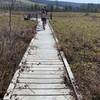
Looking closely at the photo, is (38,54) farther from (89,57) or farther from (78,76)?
(78,76)

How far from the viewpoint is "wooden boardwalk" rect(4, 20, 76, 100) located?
27.1ft

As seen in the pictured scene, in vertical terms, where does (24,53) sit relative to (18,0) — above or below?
below

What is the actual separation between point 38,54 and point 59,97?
6.88 meters

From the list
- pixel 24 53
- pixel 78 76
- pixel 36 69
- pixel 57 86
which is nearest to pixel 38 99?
pixel 57 86

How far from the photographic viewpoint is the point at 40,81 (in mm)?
9641

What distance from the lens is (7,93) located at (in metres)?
8.23

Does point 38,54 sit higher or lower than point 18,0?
lower

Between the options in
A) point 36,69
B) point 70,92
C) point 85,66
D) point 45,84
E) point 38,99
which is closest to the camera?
point 38,99

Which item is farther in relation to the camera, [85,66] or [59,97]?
[85,66]

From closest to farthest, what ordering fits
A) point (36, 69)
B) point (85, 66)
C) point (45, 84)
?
1. point (45, 84)
2. point (36, 69)
3. point (85, 66)

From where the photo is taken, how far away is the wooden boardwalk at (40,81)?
325 inches

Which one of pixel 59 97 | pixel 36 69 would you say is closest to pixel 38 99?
pixel 59 97

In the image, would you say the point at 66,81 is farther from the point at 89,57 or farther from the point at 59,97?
the point at 89,57

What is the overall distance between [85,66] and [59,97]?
13.8 feet
